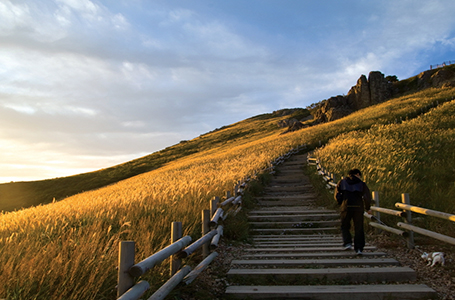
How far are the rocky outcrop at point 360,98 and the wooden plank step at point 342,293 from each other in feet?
184

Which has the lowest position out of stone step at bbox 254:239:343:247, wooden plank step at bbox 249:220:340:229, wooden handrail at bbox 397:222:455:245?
stone step at bbox 254:239:343:247

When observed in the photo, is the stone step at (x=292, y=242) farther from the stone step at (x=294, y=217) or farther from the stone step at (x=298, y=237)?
the stone step at (x=294, y=217)

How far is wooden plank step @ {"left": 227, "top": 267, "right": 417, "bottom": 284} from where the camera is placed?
4887 millimetres

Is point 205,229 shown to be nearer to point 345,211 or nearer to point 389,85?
point 345,211

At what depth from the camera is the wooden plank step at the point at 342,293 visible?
418 centimetres

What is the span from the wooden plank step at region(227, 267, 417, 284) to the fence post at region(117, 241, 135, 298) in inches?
96.3

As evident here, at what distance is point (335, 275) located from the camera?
4.94 metres

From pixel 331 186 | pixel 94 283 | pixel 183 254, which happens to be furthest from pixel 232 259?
pixel 331 186

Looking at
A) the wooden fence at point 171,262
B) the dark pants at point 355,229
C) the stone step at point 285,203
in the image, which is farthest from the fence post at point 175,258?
the stone step at point 285,203

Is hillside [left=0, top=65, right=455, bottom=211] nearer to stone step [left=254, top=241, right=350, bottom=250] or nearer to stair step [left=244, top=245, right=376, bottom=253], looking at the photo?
stone step [left=254, top=241, right=350, bottom=250]

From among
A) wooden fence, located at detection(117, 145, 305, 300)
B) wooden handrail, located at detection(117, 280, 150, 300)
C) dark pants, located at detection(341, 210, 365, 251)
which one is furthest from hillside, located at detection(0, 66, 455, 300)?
dark pants, located at detection(341, 210, 365, 251)

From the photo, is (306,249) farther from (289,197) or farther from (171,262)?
(289,197)

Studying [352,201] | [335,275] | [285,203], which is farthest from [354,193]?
[285,203]

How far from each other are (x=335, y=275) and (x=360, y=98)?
203 ft
